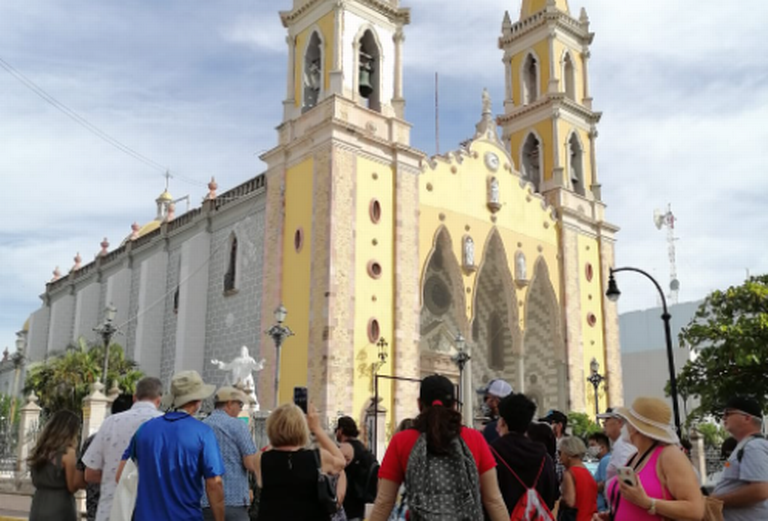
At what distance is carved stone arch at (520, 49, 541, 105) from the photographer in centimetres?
3362

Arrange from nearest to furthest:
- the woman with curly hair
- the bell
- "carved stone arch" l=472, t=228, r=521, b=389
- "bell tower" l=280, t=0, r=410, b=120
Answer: the woman with curly hair → "bell tower" l=280, t=0, r=410, b=120 → the bell → "carved stone arch" l=472, t=228, r=521, b=389

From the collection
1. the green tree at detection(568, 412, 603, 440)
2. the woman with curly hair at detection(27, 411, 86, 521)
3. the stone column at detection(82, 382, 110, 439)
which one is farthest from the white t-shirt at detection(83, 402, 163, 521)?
the green tree at detection(568, 412, 603, 440)

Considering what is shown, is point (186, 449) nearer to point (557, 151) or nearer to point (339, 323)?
point (339, 323)

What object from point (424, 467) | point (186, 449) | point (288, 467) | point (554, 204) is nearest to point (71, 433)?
point (186, 449)

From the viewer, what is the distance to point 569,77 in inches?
1337

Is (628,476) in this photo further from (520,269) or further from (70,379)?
(70,379)

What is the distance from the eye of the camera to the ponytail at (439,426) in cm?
379

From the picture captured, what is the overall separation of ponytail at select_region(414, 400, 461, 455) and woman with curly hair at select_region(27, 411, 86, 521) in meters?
2.67

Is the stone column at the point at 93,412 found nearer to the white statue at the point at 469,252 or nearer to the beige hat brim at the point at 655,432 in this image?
the beige hat brim at the point at 655,432

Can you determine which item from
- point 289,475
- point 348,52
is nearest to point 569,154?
point 348,52

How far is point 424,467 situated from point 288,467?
2.92 feet

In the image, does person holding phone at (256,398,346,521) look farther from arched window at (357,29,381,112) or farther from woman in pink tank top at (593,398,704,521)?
arched window at (357,29,381,112)

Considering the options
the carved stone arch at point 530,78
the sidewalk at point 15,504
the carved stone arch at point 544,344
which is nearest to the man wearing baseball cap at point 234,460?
the sidewalk at point 15,504

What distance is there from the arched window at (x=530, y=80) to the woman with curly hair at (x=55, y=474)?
30.9m
